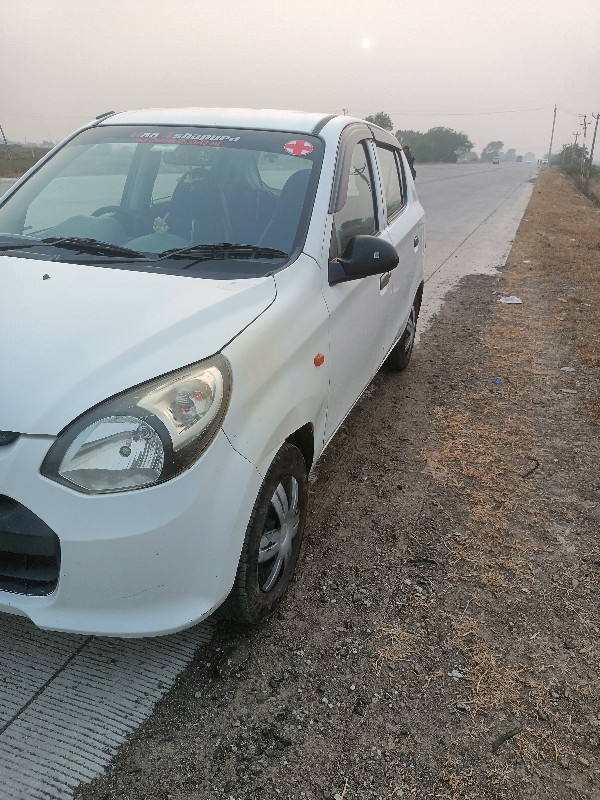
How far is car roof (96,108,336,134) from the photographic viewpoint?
314cm

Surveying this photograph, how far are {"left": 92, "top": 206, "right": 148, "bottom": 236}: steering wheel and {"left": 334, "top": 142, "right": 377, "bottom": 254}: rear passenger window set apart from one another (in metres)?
0.89

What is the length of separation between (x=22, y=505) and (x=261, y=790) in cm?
109

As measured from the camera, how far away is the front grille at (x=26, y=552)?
5.70 ft

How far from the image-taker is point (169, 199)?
300cm

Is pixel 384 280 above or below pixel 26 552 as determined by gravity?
above

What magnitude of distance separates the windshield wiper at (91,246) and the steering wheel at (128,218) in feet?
0.52

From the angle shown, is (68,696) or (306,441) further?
(306,441)

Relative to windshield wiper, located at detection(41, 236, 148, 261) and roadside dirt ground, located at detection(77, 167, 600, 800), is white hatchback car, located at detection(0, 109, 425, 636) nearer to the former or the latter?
windshield wiper, located at detection(41, 236, 148, 261)

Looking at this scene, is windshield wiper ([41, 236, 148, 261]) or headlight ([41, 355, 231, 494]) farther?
windshield wiper ([41, 236, 148, 261])

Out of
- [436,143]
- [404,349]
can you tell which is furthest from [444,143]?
[404,349]

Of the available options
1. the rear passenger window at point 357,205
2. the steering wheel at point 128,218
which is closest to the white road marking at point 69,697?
the steering wheel at point 128,218

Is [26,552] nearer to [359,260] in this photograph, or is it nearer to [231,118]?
[359,260]

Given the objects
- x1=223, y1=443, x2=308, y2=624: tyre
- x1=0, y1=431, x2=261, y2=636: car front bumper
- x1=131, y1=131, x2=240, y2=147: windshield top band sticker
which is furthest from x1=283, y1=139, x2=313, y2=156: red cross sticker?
x1=0, y1=431, x2=261, y2=636: car front bumper

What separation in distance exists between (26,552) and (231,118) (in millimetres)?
2393
